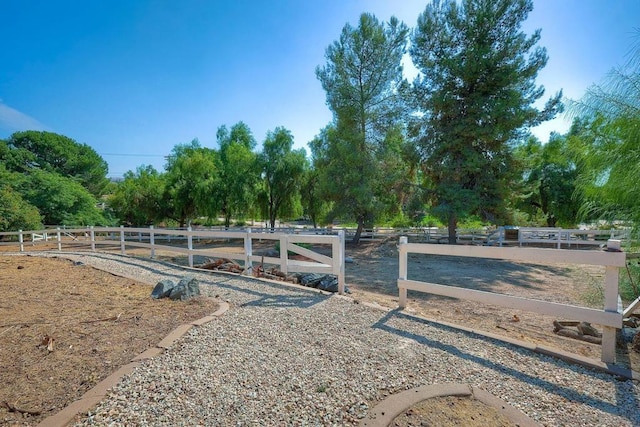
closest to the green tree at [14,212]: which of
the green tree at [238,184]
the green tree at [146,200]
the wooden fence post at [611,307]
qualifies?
the green tree at [146,200]

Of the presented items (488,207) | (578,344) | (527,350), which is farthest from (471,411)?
(488,207)

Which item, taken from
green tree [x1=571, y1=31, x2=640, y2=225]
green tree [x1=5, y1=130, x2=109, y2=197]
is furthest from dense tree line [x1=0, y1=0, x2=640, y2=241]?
green tree [x1=5, y1=130, x2=109, y2=197]

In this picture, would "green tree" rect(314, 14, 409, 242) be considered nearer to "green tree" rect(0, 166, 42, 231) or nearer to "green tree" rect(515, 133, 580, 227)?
"green tree" rect(515, 133, 580, 227)

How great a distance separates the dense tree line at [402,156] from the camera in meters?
14.5

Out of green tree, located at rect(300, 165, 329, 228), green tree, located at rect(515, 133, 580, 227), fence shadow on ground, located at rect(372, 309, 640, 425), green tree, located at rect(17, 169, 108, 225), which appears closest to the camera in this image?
fence shadow on ground, located at rect(372, 309, 640, 425)

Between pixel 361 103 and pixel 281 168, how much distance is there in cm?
769

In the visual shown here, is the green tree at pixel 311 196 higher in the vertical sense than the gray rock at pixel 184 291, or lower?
higher

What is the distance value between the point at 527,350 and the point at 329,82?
1799cm

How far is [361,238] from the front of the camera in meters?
21.4

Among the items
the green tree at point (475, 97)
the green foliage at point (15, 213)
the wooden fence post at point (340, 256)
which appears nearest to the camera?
the wooden fence post at point (340, 256)

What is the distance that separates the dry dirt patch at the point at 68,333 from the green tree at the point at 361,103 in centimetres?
1339

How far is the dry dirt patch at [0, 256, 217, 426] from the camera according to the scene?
7.56 ft

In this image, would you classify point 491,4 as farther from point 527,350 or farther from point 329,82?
point 527,350

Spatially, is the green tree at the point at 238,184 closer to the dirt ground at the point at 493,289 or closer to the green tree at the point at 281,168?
the green tree at the point at 281,168
